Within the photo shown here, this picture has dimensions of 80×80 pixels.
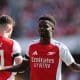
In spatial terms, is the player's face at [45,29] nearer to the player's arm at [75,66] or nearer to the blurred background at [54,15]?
the player's arm at [75,66]

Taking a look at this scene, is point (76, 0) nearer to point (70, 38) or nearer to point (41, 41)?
point (70, 38)

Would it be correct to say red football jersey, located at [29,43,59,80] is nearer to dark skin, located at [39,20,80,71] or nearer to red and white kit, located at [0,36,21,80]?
dark skin, located at [39,20,80,71]

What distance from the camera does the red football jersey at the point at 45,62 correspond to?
20.5 ft

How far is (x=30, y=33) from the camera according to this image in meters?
15.2

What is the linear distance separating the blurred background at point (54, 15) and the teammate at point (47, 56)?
310 inches

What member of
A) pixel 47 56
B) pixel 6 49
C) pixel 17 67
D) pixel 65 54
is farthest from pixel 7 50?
pixel 65 54

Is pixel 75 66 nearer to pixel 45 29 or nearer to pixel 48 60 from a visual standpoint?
pixel 48 60

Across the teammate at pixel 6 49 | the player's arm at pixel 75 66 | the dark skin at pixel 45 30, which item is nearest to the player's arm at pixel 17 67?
the teammate at pixel 6 49

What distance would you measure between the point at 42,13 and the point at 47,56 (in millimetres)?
9188

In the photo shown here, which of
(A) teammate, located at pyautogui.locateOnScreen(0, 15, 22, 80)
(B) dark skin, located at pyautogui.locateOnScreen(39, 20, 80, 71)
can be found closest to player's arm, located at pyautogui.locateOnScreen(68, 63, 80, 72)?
(B) dark skin, located at pyautogui.locateOnScreen(39, 20, 80, 71)

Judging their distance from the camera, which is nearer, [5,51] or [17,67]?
[17,67]

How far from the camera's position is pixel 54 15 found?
1534 cm

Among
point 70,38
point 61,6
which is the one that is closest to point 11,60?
point 70,38

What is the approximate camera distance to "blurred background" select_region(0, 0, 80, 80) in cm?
1460
